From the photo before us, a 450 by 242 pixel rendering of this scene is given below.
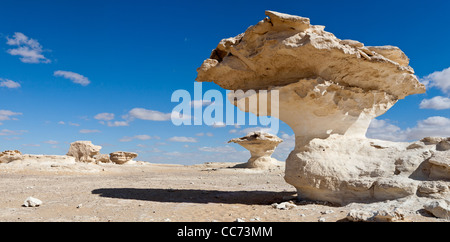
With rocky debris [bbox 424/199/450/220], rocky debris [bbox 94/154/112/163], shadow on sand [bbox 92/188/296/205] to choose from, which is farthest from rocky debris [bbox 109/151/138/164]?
rocky debris [bbox 424/199/450/220]

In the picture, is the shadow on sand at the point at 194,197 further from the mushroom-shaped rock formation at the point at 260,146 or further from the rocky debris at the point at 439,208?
the mushroom-shaped rock formation at the point at 260,146

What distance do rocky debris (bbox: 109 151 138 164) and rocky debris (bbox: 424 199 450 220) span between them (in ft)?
98.6

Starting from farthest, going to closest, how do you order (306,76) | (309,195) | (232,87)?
(232,87)
(306,76)
(309,195)

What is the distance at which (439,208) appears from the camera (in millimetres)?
5324

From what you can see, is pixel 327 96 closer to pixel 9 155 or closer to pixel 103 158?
pixel 9 155

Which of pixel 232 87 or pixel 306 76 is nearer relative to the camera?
pixel 306 76

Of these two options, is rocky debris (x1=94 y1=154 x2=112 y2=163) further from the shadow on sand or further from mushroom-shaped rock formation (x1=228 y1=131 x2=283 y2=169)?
the shadow on sand

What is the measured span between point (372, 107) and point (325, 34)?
250cm

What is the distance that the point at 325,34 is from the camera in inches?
300

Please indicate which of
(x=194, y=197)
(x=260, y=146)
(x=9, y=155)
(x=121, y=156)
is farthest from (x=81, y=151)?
(x=194, y=197)

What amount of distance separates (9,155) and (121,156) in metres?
12.2
